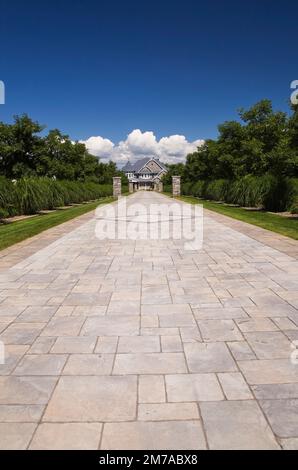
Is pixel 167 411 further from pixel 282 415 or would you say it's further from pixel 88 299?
pixel 88 299

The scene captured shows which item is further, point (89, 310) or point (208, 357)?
point (89, 310)

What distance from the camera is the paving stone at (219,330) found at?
3541mm

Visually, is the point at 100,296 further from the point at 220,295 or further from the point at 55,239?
the point at 55,239

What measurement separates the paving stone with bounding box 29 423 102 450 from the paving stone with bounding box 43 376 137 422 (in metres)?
0.06

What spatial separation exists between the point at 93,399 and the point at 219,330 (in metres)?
1.65

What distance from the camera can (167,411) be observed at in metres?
2.39

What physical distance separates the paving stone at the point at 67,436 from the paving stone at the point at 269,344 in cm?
165

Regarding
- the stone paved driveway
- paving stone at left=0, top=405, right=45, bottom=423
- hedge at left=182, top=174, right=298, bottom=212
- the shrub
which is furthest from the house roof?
paving stone at left=0, top=405, right=45, bottom=423

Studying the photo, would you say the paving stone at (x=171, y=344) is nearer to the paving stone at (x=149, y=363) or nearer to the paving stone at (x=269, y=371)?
the paving stone at (x=149, y=363)

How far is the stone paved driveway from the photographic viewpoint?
2.21 meters

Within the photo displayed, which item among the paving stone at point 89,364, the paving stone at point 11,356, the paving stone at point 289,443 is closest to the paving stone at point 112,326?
the paving stone at point 89,364

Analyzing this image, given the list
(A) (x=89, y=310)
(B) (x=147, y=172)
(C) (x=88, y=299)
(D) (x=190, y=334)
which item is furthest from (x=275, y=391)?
(B) (x=147, y=172)

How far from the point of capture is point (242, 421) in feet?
7.50

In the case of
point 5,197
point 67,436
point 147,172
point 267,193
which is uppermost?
point 147,172
